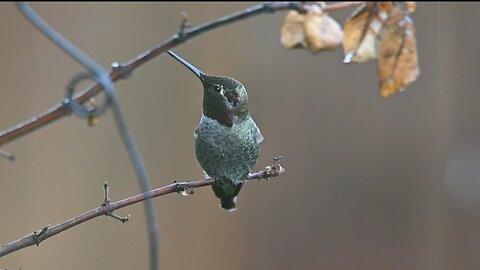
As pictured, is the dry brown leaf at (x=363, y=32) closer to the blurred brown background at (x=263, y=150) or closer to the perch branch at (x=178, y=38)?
the perch branch at (x=178, y=38)

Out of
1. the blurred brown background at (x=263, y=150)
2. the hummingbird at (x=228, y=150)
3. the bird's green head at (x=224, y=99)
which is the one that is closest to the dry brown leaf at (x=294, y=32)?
the bird's green head at (x=224, y=99)

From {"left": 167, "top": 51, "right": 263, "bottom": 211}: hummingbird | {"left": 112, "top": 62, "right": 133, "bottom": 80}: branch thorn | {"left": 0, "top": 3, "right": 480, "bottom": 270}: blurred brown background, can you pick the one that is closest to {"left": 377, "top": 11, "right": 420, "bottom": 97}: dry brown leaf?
{"left": 112, "top": 62, "right": 133, "bottom": 80}: branch thorn

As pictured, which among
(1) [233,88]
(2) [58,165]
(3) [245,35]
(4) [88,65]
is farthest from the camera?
(3) [245,35]

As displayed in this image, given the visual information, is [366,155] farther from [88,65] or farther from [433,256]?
[88,65]

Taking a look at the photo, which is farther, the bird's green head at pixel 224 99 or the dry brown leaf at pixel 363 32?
the bird's green head at pixel 224 99

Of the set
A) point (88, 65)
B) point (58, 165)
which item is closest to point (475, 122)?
point (58, 165)

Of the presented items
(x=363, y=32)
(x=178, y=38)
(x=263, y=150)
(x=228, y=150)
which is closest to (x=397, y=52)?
(x=363, y=32)

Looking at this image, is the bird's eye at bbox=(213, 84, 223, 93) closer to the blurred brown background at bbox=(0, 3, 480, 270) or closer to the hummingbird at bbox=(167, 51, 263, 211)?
the hummingbird at bbox=(167, 51, 263, 211)
